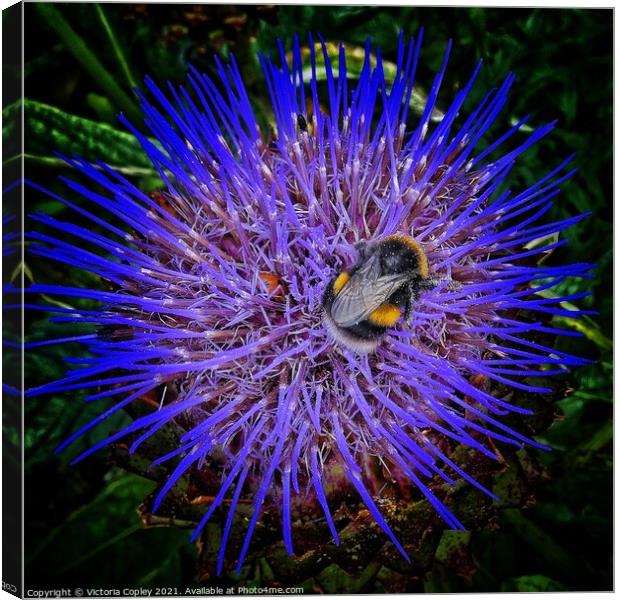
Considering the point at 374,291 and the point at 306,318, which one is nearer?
the point at 374,291

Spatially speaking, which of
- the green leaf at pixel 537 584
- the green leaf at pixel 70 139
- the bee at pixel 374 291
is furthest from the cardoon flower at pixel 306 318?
the green leaf at pixel 537 584

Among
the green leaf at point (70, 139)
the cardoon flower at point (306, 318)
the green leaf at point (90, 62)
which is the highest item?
the green leaf at point (90, 62)

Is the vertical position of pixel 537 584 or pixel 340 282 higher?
pixel 340 282

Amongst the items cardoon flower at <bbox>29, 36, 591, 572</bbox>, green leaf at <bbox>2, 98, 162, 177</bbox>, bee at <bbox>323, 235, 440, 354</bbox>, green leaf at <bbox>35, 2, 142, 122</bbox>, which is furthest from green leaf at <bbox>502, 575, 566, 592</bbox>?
green leaf at <bbox>35, 2, 142, 122</bbox>

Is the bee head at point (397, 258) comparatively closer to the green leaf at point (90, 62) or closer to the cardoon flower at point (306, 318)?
the cardoon flower at point (306, 318)

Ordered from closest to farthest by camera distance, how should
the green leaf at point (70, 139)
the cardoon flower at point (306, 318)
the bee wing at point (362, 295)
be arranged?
the bee wing at point (362, 295)
the cardoon flower at point (306, 318)
the green leaf at point (70, 139)

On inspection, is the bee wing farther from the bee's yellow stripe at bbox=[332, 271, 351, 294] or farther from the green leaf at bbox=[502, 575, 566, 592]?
the green leaf at bbox=[502, 575, 566, 592]

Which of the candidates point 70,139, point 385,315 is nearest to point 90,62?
point 70,139

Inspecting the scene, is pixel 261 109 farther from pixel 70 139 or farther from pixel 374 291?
pixel 374 291

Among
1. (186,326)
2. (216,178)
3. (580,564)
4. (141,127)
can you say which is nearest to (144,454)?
(186,326)
